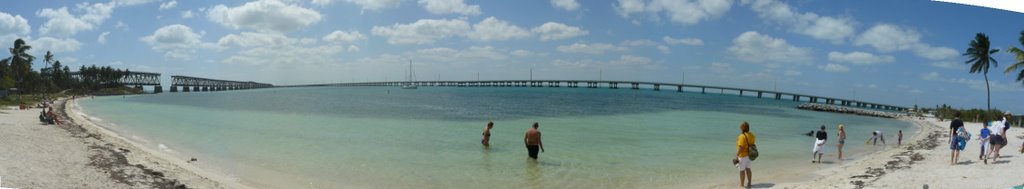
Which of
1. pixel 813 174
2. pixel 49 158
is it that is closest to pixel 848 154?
pixel 813 174

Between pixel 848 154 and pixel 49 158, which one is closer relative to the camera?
pixel 49 158

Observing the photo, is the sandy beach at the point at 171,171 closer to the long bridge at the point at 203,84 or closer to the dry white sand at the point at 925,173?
the dry white sand at the point at 925,173

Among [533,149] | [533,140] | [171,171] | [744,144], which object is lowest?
[171,171]

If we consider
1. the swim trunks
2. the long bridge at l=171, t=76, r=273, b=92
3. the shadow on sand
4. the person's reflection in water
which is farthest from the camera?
the long bridge at l=171, t=76, r=273, b=92

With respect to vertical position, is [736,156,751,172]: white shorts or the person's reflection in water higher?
[736,156,751,172]: white shorts

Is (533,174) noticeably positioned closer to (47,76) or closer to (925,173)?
(925,173)

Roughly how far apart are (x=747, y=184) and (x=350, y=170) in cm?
697

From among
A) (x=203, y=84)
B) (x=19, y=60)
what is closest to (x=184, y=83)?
(x=203, y=84)

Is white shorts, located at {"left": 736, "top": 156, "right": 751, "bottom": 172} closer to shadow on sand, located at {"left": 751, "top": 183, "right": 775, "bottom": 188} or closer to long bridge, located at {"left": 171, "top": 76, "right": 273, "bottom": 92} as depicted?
shadow on sand, located at {"left": 751, "top": 183, "right": 775, "bottom": 188}

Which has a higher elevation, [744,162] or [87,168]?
[744,162]

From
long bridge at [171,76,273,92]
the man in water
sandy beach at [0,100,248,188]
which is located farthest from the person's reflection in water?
long bridge at [171,76,273,92]

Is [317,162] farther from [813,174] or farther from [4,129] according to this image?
[813,174]

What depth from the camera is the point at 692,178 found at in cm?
946

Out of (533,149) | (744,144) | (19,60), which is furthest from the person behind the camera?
(19,60)
